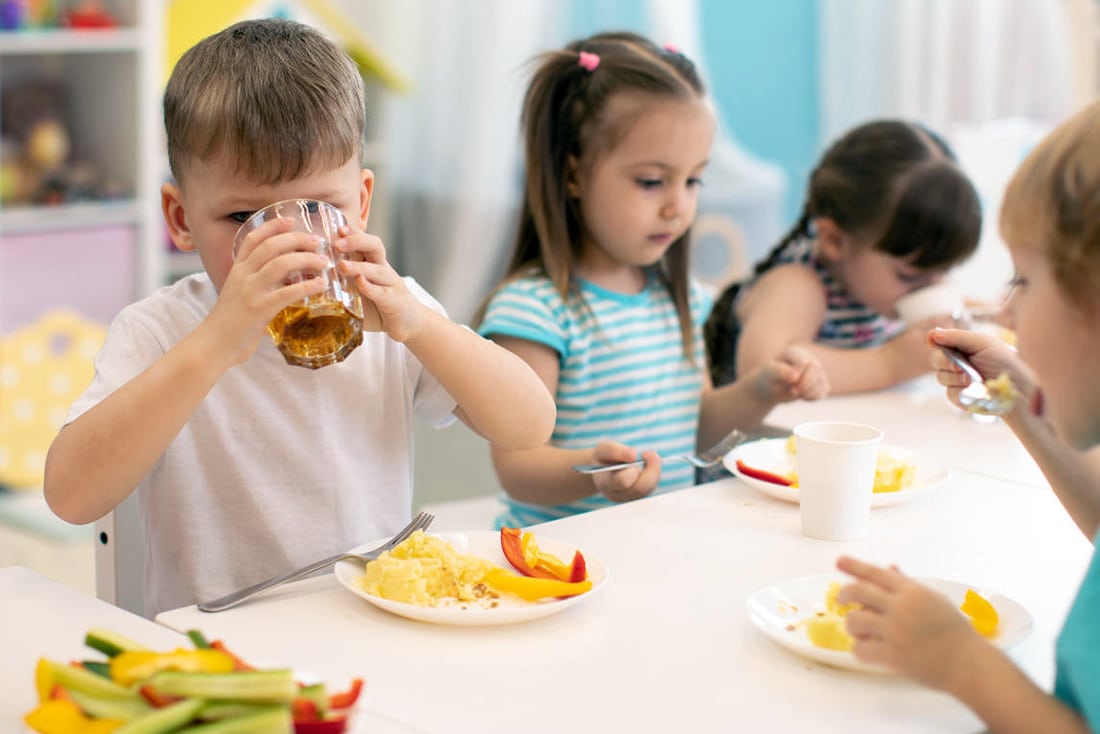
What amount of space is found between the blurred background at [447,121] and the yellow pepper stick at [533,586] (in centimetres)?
150

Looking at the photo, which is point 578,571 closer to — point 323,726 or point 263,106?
point 323,726

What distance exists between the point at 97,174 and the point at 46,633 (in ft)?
9.42

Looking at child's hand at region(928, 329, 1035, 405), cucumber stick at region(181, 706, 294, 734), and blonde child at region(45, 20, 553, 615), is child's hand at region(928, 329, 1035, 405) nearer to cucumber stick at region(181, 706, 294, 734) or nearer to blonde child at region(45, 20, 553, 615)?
blonde child at region(45, 20, 553, 615)

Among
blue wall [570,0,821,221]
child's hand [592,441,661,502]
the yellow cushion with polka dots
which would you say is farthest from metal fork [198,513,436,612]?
blue wall [570,0,821,221]

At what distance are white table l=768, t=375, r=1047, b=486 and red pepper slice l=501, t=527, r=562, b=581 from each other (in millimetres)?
617

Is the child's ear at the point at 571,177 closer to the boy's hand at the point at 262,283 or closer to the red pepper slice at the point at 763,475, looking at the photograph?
the red pepper slice at the point at 763,475

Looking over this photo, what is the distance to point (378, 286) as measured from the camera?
1.12 metres

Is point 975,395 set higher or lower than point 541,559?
higher

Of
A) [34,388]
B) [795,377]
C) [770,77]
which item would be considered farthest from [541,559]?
[770,77]

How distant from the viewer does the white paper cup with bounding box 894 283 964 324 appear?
1955 mm

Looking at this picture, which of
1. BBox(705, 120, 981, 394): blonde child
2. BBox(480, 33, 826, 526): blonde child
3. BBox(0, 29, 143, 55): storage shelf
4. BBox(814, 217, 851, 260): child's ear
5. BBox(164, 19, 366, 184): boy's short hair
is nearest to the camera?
BBox(164, 19, 366, 184): boy's short hair

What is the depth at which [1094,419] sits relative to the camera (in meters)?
0.88

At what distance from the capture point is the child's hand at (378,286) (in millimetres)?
1099

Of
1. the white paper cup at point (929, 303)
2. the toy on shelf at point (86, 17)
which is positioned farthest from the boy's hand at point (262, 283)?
the toy on shelf at point (86, 17)
